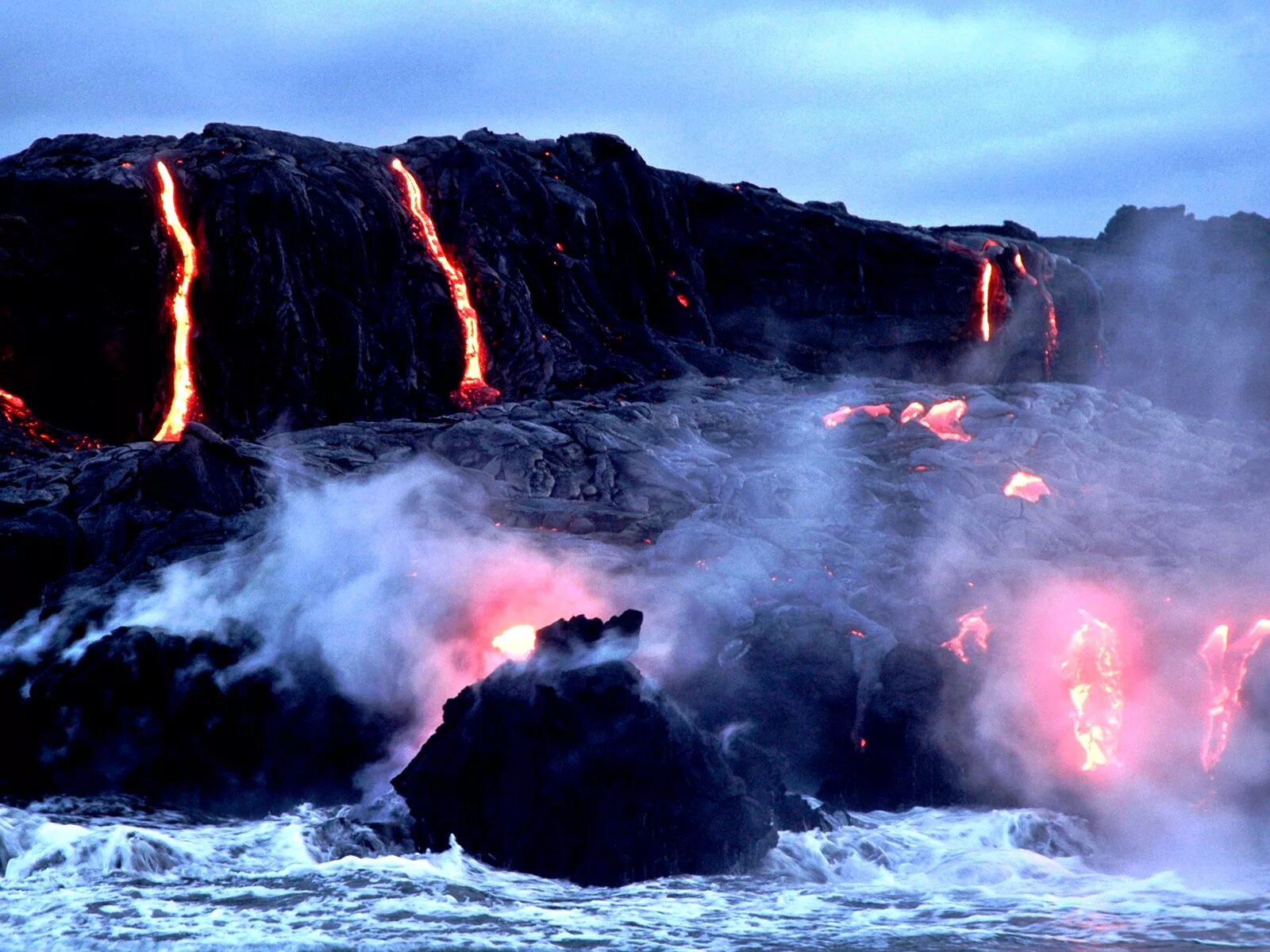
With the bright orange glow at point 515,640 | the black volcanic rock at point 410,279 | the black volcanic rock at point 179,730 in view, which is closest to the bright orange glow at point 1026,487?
the black volcanic rock at point 410,279

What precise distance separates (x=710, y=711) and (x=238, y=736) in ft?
16.7

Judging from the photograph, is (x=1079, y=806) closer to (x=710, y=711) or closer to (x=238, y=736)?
(x=710, y=711)

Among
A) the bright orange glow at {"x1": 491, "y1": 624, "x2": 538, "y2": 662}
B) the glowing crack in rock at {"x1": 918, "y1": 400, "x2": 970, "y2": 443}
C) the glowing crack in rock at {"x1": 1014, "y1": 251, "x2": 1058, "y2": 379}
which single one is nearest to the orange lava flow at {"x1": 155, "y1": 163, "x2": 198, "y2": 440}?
the bright orange glow at {"x1": 491, "y1": 624, "x2": 538, "y2": 662}

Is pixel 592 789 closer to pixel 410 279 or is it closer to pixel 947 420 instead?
pixel 947 420

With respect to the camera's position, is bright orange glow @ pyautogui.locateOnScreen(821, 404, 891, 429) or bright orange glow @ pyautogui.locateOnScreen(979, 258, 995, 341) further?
bright orange glow @ pyautogui.locateOnScreen(979, 258, 995, 341)

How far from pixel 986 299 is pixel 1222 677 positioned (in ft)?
62.1

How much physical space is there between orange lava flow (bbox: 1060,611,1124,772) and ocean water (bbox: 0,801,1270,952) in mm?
1301

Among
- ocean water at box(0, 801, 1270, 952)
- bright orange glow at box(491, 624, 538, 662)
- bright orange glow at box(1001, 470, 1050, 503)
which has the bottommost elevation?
ocean water at box(0, 801, 1270, 952)

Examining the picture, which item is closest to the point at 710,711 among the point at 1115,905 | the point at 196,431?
the point at 1115,905

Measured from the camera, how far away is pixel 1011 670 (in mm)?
17609

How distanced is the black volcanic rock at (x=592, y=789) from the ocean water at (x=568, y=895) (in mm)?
245

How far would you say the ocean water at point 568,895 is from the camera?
1204 centimetres

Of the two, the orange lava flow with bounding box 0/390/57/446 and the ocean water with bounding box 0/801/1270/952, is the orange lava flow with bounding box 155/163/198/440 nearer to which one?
the orange lava flow with bounding box 0/390/57/446

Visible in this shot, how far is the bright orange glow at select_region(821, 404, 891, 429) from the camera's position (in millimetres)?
25609
